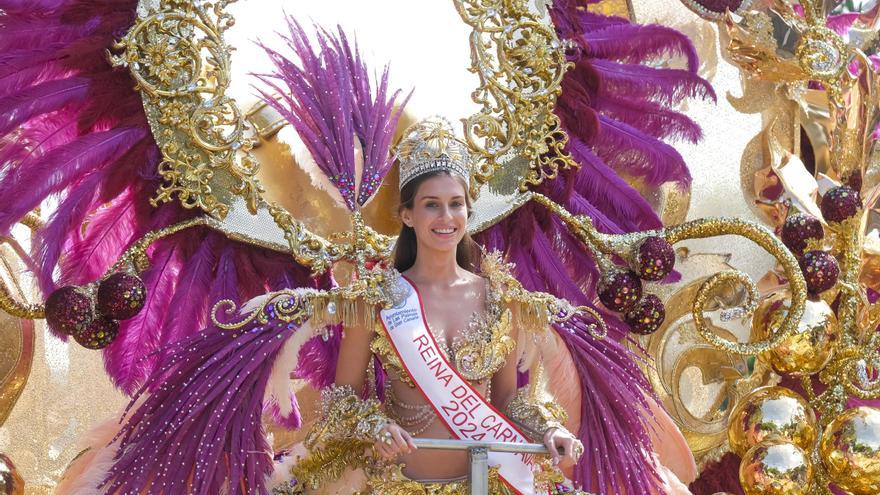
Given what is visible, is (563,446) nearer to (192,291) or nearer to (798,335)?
(192,291)

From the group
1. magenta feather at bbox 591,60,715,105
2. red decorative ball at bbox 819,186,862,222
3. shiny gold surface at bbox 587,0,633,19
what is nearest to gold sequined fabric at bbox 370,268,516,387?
magenta feather at bbox 591,60,715,105

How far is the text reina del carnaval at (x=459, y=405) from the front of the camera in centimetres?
298

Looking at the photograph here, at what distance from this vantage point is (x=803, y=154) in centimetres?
443

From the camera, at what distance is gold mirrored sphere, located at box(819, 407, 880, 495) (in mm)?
3699

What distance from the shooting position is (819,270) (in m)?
3.77

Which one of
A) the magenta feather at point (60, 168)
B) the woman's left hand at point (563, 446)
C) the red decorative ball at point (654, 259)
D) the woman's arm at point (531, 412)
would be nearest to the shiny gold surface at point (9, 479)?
the magenta feather at point (60, 168)

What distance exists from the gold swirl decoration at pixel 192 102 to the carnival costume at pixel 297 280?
16 mm

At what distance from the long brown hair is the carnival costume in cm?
4

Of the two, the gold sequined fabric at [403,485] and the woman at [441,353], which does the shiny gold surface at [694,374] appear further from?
the gold sequined fabric at [403,485]

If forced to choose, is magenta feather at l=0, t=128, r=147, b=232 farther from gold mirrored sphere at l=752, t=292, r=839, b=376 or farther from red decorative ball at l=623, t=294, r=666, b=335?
gold mirrored sphere at l=752, t=292, r=839, b=376

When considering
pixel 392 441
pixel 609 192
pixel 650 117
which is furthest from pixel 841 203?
pixel 392 441

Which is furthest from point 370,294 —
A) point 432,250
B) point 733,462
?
point 733,462

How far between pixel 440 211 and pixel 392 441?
0.54 metres

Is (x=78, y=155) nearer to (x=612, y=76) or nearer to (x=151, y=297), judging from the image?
(x=151, y=297)
